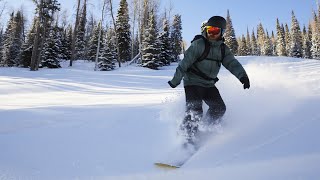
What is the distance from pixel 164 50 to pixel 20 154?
32850 mm

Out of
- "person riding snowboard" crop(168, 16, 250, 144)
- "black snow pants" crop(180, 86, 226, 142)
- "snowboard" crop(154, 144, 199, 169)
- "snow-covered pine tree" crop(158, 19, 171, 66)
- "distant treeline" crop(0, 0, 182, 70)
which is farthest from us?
"snow-covered pine tree" crop(158, 19, 171, 66)

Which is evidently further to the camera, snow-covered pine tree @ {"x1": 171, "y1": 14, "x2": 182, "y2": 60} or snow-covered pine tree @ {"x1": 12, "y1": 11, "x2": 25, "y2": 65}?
snow-covered pine tree @ {"x1": 171, "y1": 14, "x2": 182, "y2": 60}

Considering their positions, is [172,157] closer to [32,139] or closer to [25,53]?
[32,139]

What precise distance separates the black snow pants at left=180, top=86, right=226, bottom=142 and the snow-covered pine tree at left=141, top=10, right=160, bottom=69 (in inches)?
1082

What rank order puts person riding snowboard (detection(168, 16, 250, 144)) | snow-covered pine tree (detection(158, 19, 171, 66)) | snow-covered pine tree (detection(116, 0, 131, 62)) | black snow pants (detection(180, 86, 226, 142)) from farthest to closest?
1. snow-covered pine tree (detection(116, 0, 131, 62))
2. snow-covered pine tree (detection(158, 19, 171, 66))
3. person riding snowboard (detection(168, 16, 250, 144))
4. black snow pants (detection(180, 86, 226, 142))

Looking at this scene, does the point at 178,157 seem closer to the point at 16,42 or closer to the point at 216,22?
the point at 216,22

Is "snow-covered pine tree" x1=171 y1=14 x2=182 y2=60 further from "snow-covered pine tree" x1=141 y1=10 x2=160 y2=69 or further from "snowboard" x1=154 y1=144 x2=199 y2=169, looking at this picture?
"snowboard" x1=154 y1=144 x2=199 y2=169

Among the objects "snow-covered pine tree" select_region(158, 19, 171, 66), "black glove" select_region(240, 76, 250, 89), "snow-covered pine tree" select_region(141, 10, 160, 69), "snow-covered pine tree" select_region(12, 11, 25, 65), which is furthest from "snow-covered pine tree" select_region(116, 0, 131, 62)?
"black glove" select_region(240, 76, 250, 89)

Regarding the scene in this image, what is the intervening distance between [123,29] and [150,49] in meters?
8.02

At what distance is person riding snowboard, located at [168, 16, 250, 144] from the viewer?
4227mm

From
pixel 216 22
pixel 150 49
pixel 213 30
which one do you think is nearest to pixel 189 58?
pixel 213 30

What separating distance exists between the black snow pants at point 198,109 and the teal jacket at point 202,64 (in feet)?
0.39

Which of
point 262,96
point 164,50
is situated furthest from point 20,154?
point 164,50

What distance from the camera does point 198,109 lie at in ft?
13.9
